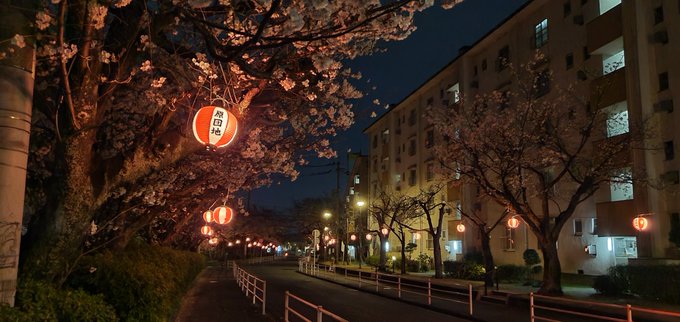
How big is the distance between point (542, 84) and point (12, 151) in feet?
88.3

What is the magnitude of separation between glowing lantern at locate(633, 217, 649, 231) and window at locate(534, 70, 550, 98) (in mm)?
9665

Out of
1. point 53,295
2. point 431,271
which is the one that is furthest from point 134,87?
point 431,271

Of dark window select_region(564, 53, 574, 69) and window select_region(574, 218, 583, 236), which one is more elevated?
dark window select_region(564, 53, 574, 69)

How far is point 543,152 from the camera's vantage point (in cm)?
2167

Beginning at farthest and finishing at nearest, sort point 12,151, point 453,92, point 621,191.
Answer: point 453,92 < point 621,191 < point 12,151

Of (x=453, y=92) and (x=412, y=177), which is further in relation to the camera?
(x=412, y=177)

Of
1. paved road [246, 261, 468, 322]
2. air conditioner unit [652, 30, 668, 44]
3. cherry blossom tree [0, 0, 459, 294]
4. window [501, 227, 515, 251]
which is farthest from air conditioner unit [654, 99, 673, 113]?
cherry blossom tree [0, 0, 459, 294]

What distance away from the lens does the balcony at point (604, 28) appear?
23.0 metres

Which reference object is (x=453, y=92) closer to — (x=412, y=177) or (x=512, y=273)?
(x=412, y=177)

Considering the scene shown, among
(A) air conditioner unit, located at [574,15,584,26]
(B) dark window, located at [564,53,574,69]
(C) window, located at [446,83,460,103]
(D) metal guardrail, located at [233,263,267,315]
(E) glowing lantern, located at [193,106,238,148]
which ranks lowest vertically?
(D) metal guardrail, located at [233,263,267,315]

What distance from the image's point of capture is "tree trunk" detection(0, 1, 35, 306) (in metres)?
6.29

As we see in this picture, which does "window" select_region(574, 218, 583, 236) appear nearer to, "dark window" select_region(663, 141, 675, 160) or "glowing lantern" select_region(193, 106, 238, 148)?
"dark window" select_region(663, 141, 675, 160)

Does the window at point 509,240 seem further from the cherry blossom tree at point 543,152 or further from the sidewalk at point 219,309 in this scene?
the sidewalk at point 219,309

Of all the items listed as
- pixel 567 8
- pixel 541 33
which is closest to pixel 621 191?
pixel 567 8
